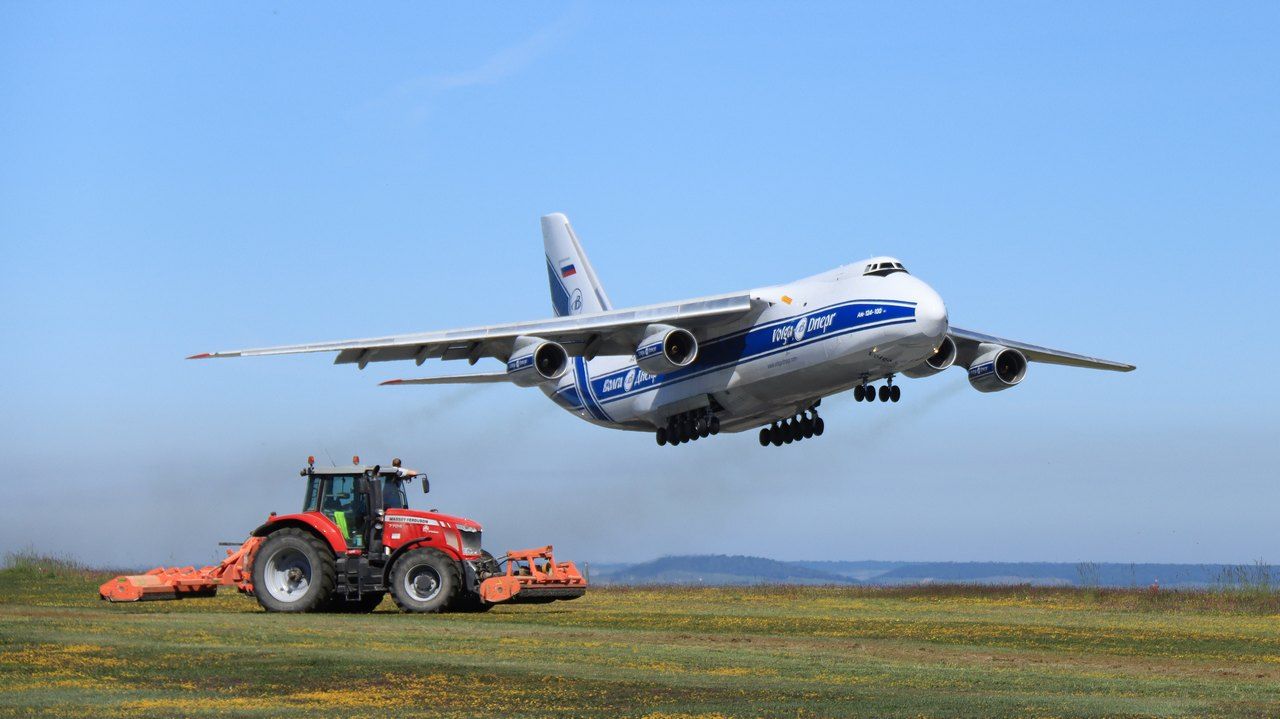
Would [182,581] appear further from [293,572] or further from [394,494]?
[394,494]

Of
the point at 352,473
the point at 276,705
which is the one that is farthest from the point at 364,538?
the point at 276,705

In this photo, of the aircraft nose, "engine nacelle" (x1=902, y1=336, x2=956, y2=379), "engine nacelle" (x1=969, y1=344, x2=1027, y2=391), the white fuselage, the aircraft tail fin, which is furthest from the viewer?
the aircraft tail fin

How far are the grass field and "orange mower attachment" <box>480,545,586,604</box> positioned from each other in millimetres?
341

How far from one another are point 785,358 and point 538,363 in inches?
200

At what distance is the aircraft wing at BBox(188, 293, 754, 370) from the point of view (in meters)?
30.6

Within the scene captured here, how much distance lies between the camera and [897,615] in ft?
75.0

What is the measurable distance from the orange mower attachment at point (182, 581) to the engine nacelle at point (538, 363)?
10010 millimetres

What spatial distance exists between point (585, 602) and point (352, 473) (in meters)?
6.84

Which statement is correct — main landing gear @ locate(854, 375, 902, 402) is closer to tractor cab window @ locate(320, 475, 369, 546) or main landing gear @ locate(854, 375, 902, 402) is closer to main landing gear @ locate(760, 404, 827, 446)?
main landing gear @ locate(760, 404, 827, 446)

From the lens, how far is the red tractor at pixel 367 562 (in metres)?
20.3

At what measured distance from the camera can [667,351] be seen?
30.4 meters

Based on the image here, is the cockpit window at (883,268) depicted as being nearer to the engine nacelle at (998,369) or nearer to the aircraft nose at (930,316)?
the aircraft nose at (930,316)

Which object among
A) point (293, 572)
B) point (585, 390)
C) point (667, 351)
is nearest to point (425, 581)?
point (293, 572)

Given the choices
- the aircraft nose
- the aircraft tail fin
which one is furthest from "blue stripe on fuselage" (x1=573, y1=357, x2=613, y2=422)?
the aircraft nose
